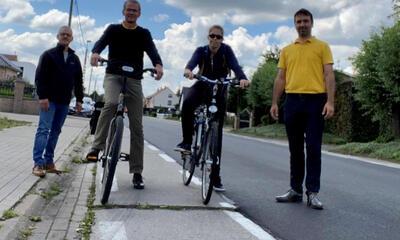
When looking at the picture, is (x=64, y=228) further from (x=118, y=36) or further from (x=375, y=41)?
(x=375, y=41)

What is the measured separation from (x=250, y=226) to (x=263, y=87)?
123 ft

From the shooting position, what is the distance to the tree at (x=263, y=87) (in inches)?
1636

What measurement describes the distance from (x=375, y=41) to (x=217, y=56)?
1824 centimetres

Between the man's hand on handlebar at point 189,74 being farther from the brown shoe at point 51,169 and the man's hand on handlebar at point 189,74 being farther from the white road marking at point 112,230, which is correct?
the brown shoe at point 51,169

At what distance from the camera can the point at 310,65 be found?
6625mm

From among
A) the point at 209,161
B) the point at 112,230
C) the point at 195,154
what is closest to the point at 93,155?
the point at 195,154

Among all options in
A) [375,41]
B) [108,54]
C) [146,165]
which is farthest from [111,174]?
[375,41]

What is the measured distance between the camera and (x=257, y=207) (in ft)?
21.4

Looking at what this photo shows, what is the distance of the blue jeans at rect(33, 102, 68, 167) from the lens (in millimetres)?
7539

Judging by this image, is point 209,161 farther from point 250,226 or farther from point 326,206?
point 326,206

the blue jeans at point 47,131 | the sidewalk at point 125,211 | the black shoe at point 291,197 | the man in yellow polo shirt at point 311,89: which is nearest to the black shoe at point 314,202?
the man in yellow polo shirt at point 311,89

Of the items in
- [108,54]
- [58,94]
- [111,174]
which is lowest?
[111,174]

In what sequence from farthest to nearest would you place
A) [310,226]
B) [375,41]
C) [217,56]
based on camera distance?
1. [375,41]
2. [217,56]
3. [310,226]

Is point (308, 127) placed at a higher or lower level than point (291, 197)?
higher
